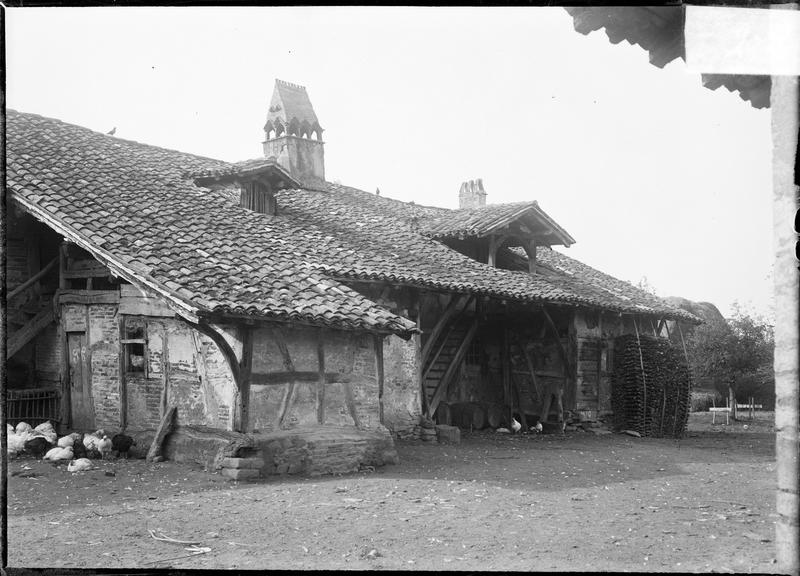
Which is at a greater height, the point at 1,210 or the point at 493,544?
the point at 1,210

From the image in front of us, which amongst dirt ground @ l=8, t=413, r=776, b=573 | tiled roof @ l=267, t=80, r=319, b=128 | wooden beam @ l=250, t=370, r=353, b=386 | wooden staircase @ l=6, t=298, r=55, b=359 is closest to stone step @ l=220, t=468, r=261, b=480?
dirt ground @ l=8, t=413, r=776, b=573

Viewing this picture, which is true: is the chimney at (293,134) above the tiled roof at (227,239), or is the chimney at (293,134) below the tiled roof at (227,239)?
above

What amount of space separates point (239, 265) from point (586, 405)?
1051 cm

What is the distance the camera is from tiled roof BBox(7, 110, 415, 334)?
10914mm

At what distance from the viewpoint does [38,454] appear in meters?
11.6

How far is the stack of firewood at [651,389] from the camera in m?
19.2

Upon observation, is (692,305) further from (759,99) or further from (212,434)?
(759,99)

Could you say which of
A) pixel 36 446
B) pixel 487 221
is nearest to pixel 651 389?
pixel 487 221

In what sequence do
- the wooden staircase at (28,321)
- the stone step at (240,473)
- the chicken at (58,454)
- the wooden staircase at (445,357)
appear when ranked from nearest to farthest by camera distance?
the stone step at (240,473), the chicken at (58,454), the wooden staircase at (28,321), the wooden staircase at (445,357)

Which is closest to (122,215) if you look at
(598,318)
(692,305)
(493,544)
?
(493,544)

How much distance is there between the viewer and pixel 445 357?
17.8 metres

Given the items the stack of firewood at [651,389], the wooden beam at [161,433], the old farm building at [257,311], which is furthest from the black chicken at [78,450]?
the stack of firewood at [651,389]

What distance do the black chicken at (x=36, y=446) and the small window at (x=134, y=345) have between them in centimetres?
154

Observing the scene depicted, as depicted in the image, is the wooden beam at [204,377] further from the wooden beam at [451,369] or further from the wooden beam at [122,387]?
the wooden beam at [451,369]
